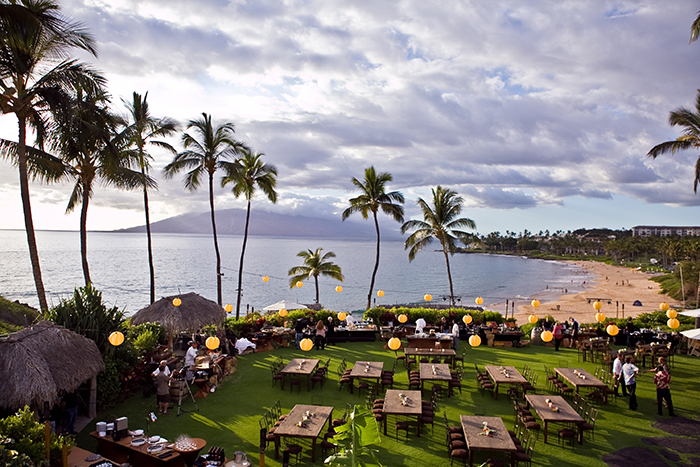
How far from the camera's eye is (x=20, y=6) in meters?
11.9

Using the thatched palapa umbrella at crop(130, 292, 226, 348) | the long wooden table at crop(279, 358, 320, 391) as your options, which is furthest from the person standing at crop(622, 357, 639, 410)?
the thatched palapa umbrella at crop(130, 292, 226, 348)

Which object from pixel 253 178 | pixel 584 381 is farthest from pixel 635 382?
pixel 253 178

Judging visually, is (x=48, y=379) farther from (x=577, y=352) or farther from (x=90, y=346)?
(x=577, y=352)

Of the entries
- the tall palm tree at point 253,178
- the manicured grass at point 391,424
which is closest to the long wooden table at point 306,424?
the manicured grass at point 391,424

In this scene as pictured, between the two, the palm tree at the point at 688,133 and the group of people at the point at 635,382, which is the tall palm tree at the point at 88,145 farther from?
the palm tree at the point at 688,133

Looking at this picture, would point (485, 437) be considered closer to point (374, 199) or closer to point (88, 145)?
point (88, 145)

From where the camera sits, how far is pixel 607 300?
4688 centimetres

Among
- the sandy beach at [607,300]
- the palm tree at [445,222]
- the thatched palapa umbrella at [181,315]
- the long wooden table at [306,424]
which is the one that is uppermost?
the palm tree at [445,222]

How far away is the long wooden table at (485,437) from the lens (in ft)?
30.3

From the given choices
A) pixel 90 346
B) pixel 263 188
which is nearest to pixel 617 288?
pixel 263 188

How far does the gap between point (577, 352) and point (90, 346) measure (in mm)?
20041

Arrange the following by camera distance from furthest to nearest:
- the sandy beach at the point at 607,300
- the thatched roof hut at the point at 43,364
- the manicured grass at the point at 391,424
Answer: the sandy beach at the point at 607,300, the manicured grass at the point at 391,424, the thatched roof hut at the point at 43,364

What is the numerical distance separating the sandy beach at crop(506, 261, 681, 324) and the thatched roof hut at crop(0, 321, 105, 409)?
117ft

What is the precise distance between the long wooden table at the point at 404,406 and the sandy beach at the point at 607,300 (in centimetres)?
2899
